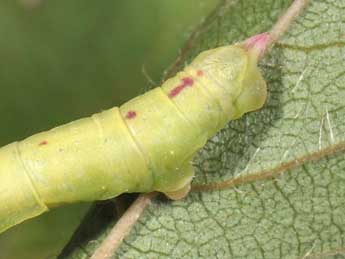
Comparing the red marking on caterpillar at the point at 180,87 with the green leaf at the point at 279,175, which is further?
the green leaf at the point at 279,175

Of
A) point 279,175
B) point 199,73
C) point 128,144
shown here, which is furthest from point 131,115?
point 279,175

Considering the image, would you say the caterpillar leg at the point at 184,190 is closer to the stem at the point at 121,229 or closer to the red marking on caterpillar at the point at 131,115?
the stem at the point at 121,229

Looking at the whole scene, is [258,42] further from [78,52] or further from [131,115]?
[78,52]

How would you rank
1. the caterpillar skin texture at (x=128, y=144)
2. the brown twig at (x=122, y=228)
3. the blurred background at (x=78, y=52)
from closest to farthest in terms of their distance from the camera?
the caterpillar skin texture at (x=128, y=144) → the brown twig at (x=122, y=228) → the blurred background at (x=78, y=52)

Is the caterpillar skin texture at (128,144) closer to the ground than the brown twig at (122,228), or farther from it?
farther from it

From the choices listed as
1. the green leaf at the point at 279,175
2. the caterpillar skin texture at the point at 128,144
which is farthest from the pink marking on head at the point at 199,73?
the green leaf at the point at 279,175

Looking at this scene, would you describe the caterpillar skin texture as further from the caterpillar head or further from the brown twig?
the brown twig

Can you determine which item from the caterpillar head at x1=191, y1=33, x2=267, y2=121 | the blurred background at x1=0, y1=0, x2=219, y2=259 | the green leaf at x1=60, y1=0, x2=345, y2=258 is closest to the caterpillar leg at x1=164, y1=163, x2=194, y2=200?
the green leaf at x1=60, y1=0, x2=345, y2=258

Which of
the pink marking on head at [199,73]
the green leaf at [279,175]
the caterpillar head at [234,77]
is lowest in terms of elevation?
the green leaf at [279,175]
